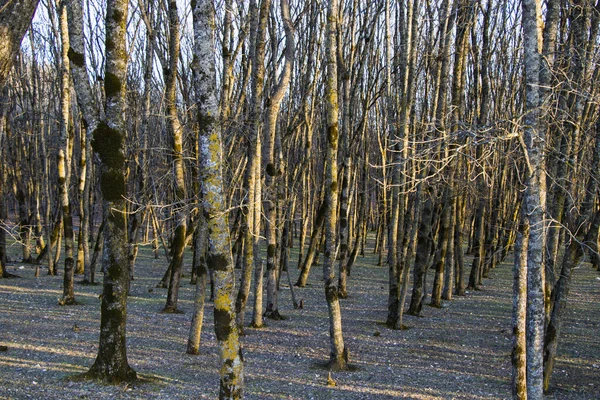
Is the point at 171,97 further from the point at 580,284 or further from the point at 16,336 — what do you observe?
the point at 580,284

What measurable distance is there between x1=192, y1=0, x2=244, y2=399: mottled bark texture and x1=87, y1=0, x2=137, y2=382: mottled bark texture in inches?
69.3

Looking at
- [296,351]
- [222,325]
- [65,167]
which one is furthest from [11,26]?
[65,167]

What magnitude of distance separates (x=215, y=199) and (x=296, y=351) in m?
4.97

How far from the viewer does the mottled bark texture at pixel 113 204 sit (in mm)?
6781

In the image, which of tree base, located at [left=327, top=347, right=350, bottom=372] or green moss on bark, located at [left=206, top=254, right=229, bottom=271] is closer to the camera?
green moss on bark, located at [left=206, top=254, right=229, bottom=271]

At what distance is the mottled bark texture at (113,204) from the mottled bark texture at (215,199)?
1760 millimetres

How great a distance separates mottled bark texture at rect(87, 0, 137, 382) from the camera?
678 cm

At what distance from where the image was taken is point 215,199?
17.9 ft

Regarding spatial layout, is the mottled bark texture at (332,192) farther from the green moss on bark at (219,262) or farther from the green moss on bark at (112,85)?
the green moss on bark at (112,85)

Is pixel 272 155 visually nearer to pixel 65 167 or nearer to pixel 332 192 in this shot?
pixel 332 192

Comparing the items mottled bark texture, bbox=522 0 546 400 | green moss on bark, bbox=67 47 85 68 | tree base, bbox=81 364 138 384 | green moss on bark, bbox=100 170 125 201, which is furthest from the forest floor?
green moss on bark, bbox=67 47 85 68

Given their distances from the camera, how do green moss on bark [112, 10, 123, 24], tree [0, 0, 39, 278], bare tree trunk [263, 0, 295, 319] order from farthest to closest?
bare tree trunk [263, 0, 295, 319], green moss on bark [112, 10, 123, 24], tree [0, 0, 39, 278]

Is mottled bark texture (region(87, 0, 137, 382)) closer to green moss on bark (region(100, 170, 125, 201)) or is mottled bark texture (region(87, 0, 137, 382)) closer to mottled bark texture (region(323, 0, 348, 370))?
green moss on bark (region(100, 170, 125, 201))

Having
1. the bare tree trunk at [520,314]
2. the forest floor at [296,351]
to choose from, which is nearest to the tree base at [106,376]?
the forest floor at [296,351]
